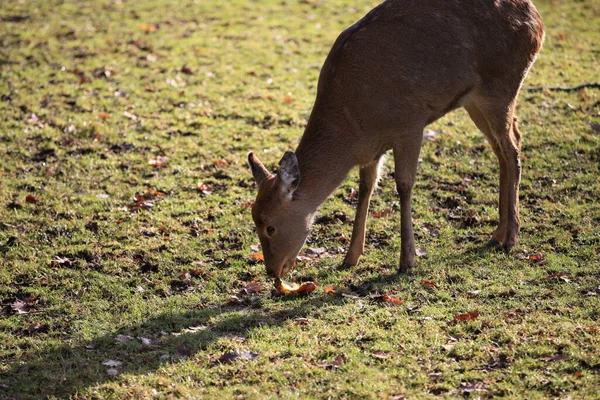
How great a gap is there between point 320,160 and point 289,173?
0.50 m

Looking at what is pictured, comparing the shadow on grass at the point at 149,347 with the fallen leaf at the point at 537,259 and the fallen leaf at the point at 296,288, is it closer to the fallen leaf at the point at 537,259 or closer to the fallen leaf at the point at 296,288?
the fallen leaf at the point at 296,288

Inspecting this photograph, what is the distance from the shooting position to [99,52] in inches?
595

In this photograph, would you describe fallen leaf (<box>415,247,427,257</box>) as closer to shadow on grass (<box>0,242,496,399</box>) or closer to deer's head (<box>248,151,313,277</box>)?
shadow on grass (<box>0,242,496,399</box>)

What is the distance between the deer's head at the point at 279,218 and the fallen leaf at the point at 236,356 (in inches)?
51.4

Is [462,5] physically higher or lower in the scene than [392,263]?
higher

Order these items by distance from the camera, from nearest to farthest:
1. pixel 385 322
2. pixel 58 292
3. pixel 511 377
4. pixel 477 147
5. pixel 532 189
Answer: pixel 511 377 → pixel 385 322 → pixel 58 292 → pixel 532 189 → pixel 477 147

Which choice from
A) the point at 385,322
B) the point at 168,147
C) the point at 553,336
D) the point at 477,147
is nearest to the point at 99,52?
the point at 168,147

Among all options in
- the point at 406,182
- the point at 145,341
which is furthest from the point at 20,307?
the point at 406,182

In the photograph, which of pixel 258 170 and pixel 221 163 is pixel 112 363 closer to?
pixel 258 170

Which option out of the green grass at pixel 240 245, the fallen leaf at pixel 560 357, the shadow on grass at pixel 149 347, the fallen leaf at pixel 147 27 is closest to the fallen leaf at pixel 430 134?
the green grass at pixel 240 245

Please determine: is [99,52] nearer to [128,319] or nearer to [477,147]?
[477,147]

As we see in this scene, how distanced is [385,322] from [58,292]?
3.28 m

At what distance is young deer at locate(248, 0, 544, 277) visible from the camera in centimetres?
762

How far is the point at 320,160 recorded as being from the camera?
7.71 m
